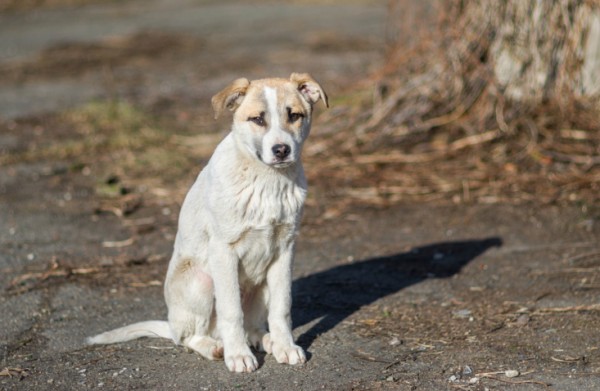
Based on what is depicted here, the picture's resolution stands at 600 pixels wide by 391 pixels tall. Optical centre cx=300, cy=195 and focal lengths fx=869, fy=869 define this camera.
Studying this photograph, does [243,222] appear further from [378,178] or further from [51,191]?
[51,191]

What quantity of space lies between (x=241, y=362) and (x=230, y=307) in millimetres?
301

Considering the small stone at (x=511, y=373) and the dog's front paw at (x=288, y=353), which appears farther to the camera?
the dog's front paw at (x=288, y=353)

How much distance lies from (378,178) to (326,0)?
16.2 meters

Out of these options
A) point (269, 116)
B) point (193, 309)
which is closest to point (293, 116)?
point (269, 116)

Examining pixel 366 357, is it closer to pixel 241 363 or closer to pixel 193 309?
pixel 241 363

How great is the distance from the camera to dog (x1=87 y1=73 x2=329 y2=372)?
4.67m

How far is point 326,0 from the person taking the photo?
23.8 m

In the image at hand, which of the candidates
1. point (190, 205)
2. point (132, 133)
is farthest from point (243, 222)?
point (132, 133)

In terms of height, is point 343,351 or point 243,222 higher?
point 243,222

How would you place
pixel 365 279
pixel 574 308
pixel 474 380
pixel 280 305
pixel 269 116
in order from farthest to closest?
1. pixel 365 279
2. pixel 574 308
3. pixel 280 305
4. pixel 269 116
5. pixel 474 380

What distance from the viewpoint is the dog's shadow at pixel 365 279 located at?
5594 mm

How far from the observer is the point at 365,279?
247 inches

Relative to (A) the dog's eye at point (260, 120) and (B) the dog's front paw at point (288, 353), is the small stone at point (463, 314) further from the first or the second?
(A) the dog's eye at point (260, 120)

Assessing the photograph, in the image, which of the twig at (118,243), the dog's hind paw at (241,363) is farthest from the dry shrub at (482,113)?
the dog's hind paw at (241,363)
